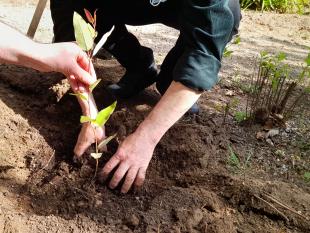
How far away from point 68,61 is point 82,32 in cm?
16

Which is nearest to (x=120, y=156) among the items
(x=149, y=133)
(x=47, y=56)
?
(x=149, y=133)

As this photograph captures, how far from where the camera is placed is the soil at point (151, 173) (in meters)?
1.49

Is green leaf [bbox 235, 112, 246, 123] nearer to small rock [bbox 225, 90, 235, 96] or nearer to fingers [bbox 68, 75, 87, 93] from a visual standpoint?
small rock [bbox 225, 90, 235, 96]

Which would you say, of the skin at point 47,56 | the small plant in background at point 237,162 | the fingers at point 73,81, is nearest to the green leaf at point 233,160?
the small plant in background at point 237,162

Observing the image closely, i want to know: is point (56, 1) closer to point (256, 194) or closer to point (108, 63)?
point (108, 63)

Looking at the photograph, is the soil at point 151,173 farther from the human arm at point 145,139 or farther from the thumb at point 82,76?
the thumb at point 82,76

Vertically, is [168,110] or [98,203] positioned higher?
[168,110]

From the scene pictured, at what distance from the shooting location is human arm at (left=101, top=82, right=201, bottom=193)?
1.58 m

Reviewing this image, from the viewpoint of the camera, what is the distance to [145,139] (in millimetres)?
1599

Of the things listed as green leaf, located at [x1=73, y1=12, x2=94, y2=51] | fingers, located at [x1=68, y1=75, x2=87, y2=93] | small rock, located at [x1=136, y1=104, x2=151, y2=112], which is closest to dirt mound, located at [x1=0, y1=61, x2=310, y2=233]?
small rock, located at [x1=136, y1=104, x2=151, y2=112]

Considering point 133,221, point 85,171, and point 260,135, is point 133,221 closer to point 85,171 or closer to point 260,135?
point 85,171

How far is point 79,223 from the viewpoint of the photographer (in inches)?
56.1

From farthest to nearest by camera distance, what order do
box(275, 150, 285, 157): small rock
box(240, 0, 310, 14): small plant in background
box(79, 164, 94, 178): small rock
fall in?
box(240, 0, 310, 14): small plant in background
box(275, 150, 285, 157): small rock
box(79, 164, 94, 178): small rock

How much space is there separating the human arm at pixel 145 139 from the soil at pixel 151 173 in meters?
0.10
